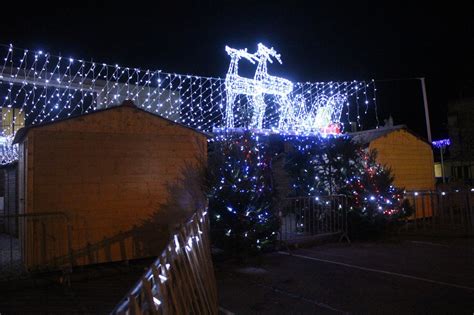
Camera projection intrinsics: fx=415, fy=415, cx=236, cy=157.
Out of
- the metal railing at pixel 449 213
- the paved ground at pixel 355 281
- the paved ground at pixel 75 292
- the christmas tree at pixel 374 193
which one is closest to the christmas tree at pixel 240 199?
the paved ground at pixel 355 281

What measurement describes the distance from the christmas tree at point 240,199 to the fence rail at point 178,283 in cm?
221

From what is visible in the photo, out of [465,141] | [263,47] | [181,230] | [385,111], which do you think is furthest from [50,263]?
[385,111]

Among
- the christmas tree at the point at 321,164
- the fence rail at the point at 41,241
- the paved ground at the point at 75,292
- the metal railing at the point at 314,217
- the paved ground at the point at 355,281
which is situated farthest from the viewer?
the christmas tree at the point at 321,164

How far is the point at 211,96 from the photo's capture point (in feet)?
50.3

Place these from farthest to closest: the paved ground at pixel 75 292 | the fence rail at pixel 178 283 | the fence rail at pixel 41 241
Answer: the fence rail at pixel 41 241, the paved ground at pixel 75 292, the fence rail at pixel 178 283

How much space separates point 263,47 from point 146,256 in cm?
1040

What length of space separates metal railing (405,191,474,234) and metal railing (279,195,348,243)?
226cm

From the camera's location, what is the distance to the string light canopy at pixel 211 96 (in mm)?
15484

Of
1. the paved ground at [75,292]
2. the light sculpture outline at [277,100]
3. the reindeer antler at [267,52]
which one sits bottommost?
the paved ground at [75,292]

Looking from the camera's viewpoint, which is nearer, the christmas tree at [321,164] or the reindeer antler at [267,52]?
the christmas tree at [321,164]

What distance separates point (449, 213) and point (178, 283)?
35.5 feet

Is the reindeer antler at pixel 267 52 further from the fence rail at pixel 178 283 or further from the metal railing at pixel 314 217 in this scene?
the fence rail at pixel 178 283

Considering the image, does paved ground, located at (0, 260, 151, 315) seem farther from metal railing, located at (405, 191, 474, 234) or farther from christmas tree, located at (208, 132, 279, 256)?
metal railing, located at (405, 191, 474, 234)

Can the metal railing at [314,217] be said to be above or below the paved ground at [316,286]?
above
